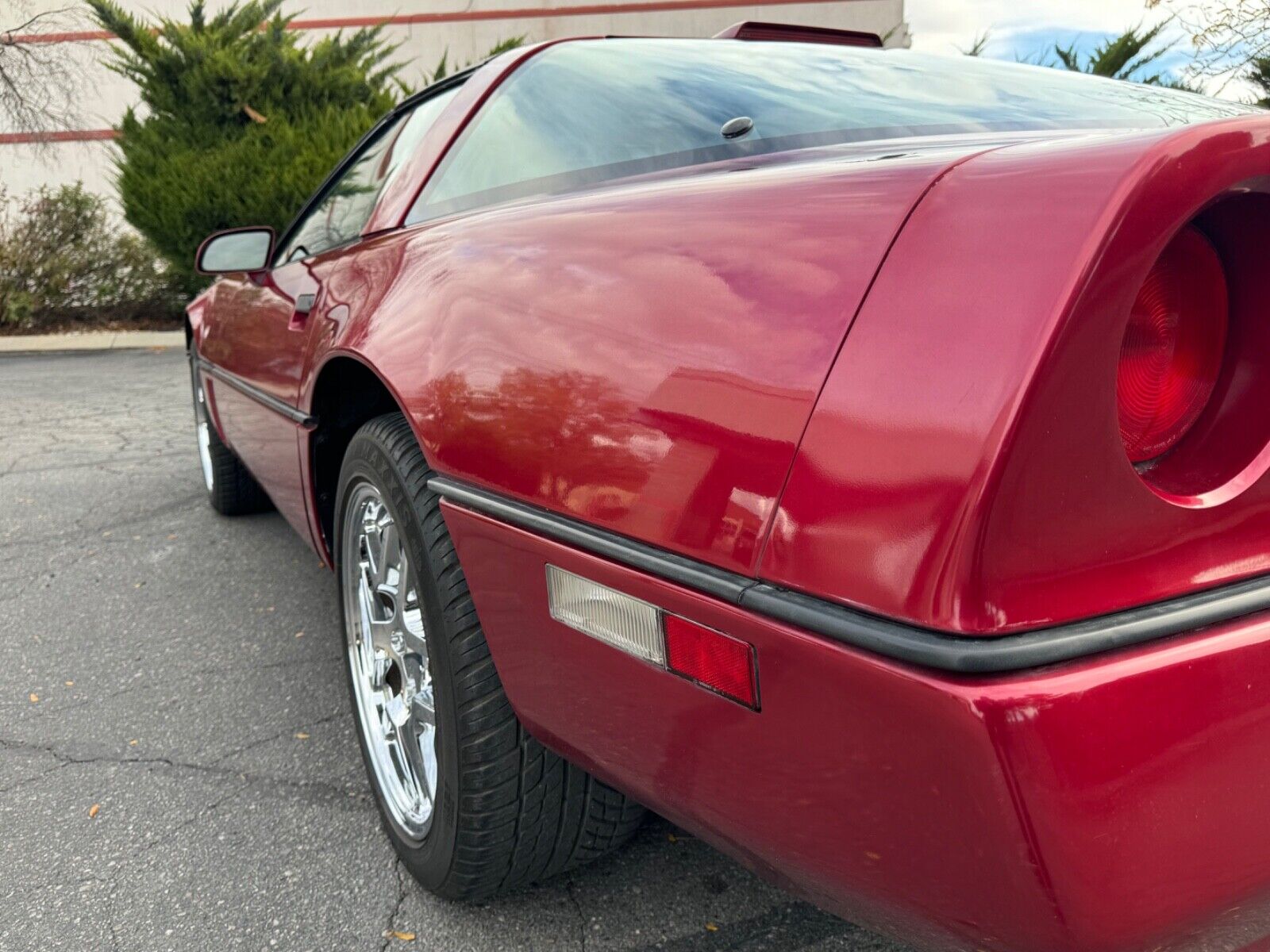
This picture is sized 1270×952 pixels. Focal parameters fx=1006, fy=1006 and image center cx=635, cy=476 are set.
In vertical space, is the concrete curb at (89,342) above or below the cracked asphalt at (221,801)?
above

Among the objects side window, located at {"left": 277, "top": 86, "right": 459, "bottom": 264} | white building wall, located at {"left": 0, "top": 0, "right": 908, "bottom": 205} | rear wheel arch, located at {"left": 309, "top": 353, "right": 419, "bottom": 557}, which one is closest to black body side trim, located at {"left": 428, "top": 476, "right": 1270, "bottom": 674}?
rear wheel arch, located at {"left": 309, "top": 353, "right": 419, "bottom": 557}

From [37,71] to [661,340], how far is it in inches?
779

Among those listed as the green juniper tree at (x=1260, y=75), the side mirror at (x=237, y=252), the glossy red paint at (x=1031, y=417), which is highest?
the green juniper tree at (x=1260, y=75)

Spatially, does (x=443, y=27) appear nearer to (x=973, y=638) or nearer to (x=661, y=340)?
(x=661, y=340)

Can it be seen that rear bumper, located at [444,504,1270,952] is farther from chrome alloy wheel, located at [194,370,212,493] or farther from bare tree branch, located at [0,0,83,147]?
bare tree branch, located at [0,0,83,147]

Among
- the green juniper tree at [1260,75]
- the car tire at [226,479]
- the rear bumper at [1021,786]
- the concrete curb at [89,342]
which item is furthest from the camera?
the concrete curb at [89,342]

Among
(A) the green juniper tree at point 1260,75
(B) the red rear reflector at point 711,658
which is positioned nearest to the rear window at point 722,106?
(B) the red rear reflector at point 711,658

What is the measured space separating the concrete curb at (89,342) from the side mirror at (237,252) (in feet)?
31.9

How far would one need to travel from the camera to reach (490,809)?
1.56m

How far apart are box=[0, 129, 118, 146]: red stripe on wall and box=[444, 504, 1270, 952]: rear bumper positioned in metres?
20.0

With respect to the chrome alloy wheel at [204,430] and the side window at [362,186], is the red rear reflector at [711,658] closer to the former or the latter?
the side window at [362,186]

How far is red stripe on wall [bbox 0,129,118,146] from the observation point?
57.9ft

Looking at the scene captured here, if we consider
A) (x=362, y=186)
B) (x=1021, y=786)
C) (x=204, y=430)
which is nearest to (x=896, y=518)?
(x=1021, y=786)

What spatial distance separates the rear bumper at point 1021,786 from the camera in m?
0.83
